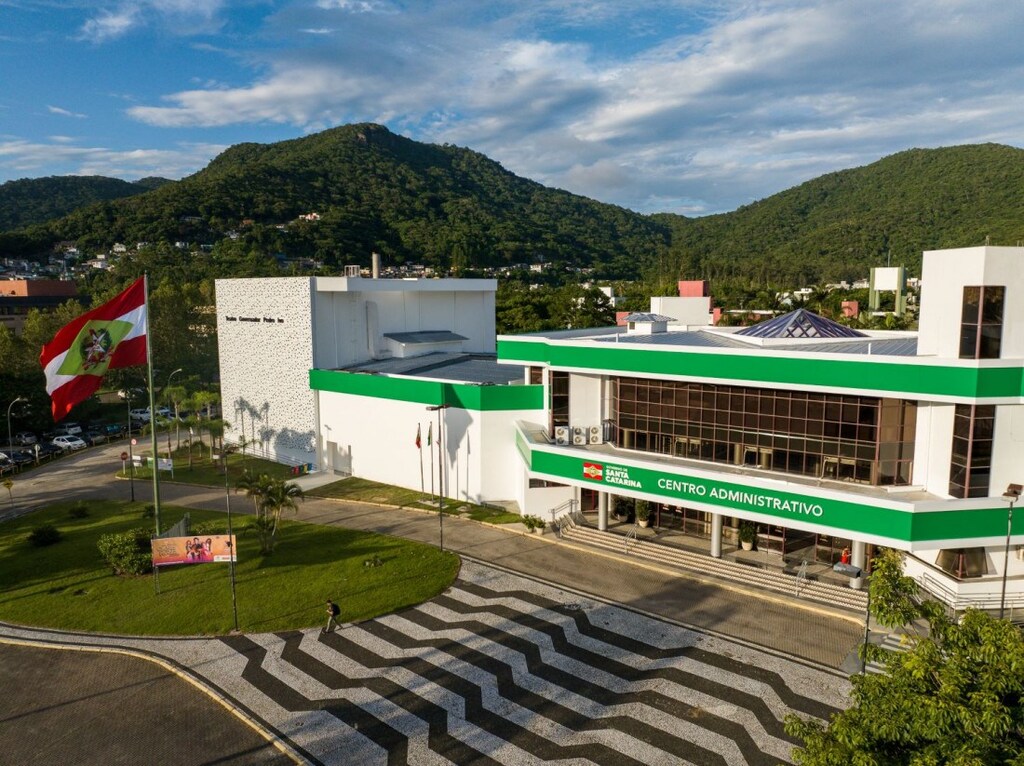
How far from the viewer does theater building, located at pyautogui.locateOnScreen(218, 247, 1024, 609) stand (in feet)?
→ 66.1

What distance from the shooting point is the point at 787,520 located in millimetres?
22609

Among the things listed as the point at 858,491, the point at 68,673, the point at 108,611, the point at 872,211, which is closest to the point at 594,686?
the point at 858,491

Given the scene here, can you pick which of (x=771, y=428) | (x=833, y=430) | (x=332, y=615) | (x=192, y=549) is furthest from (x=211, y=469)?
(x=833, y=430)

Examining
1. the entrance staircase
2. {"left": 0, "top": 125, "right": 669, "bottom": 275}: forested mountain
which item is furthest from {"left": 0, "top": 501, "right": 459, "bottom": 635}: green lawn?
{"left": 0, "top": 125, "right": 669, "bottom": 275}: forested mountain

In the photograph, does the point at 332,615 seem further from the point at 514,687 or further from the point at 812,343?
the point at 812,343

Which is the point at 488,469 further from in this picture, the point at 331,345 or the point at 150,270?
the point at 150,270

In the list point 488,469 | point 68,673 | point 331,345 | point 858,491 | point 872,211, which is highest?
point 872,211

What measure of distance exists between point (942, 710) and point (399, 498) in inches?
1193

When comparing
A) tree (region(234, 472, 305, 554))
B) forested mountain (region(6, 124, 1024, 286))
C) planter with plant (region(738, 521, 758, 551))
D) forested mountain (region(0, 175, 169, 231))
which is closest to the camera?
planter with plant (region(738, 521, 758, 551))

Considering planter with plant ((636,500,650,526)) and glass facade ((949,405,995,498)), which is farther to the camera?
planter with plant ((636,500,650,526))

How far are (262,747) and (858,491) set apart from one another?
1983cm

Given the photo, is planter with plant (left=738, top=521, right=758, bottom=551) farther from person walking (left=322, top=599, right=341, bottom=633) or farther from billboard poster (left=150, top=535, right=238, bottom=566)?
billboard poster (left=150, top=535, right=238, bottom=566)

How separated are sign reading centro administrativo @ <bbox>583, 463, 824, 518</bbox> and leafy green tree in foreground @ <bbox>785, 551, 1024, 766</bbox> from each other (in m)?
12.6

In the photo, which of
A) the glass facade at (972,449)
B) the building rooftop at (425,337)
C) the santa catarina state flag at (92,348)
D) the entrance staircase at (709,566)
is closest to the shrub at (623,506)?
the entrance staircase at (709,566)
